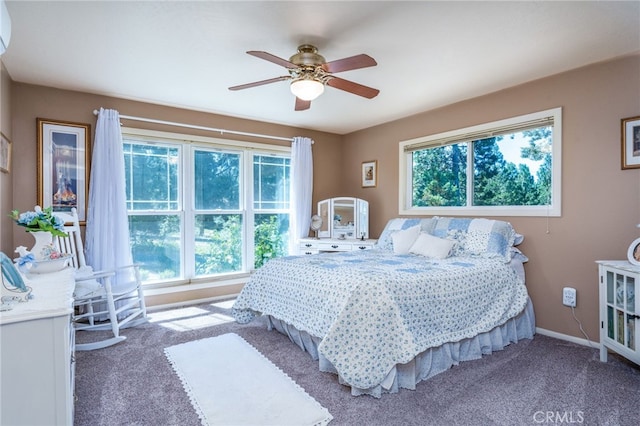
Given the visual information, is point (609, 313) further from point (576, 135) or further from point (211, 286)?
point (211, 286)

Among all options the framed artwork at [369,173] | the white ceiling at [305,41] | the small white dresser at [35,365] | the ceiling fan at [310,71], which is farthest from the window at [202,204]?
the small white dresser at [35,365]

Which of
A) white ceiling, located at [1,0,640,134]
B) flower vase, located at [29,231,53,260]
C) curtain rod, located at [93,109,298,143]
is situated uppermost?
white ceiling, located at [1,0,640,134]

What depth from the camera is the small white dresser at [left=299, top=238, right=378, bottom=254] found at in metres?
4.23

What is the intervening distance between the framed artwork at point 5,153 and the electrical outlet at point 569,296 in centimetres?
478

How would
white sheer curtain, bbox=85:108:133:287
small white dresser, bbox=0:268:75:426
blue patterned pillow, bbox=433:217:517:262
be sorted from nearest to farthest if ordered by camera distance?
1. small white dresser, bbox=0:268:75:426
2. blue patterned pillow, bbox=433:217:517:262
3. white sheer curtain, bbox=85:108:133:287

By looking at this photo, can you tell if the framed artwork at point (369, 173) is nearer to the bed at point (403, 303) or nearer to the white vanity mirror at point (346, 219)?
the white vanity mirror at point (346, 219)

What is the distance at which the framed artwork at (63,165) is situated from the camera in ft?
10.4

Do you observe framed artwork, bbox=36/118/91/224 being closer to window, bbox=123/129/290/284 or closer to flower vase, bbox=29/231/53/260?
A: window, bbox=123/129/290/284

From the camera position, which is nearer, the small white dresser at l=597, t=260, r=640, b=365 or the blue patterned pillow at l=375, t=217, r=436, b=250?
the small white dresser at l=597, t=260, r=640, b=365

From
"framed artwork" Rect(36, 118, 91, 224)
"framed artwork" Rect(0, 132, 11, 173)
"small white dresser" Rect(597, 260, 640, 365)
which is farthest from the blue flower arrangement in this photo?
"small white dresser" Rect(597, 260, 640, 365)

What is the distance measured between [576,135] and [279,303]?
2.90 meters

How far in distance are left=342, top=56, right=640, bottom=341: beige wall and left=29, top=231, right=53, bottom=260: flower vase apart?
3810mm

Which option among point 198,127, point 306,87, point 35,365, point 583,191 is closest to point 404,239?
point 583,191

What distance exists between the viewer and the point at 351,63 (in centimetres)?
209
